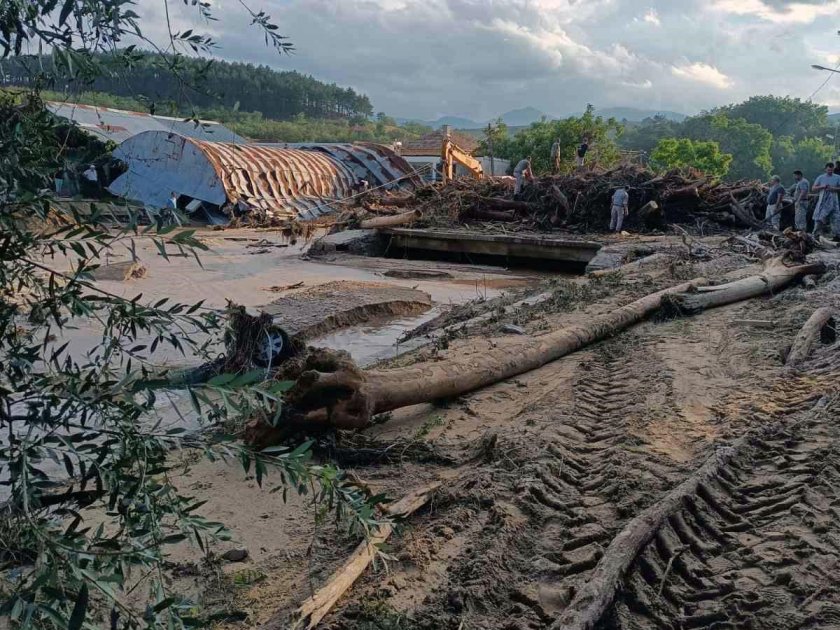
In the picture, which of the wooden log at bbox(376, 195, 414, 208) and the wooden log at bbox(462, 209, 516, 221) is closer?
the wooden log at bbox(462, 209, 516, 221)

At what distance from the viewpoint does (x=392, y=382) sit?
4809 millimetres

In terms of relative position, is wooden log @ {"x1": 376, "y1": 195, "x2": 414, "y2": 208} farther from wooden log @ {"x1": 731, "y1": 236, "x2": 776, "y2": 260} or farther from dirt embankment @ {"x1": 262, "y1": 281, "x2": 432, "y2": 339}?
dirt embankment @ {"x1": 262, "y1": 281, "x2": 432, "y2": 339}

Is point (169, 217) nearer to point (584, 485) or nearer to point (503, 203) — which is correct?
point (584, 485)

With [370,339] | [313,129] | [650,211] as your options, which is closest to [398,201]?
[650,211]

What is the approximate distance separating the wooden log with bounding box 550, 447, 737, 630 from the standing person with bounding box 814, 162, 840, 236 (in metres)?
13.0

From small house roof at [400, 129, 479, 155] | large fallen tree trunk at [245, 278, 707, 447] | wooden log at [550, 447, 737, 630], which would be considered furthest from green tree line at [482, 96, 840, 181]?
wooden log at [550, 447, 737, 630]

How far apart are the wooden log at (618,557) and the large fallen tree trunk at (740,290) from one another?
15.3 feet

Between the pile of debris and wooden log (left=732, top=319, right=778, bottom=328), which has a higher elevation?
the pile of debris

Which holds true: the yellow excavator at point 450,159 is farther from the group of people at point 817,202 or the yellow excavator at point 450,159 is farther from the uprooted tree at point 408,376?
the uprooted tree at point 408,376

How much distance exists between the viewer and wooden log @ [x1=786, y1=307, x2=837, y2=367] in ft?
18.3

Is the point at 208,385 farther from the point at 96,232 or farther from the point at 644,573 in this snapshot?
the point at 644,573

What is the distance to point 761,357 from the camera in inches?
231

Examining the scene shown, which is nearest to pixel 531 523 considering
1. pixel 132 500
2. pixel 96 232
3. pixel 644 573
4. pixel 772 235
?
pixel 644 573

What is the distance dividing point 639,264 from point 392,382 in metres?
8.40
